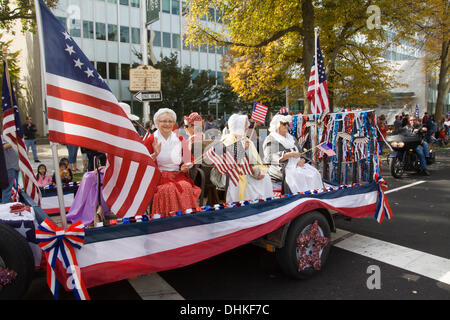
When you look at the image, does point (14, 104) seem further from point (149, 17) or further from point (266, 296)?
point (149, 17)

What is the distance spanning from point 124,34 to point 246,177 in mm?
30154

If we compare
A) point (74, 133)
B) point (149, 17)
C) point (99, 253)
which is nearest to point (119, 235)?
point (99, 253)

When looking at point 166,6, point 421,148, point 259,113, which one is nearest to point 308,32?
point 421,148

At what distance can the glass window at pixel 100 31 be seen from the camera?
2978cm

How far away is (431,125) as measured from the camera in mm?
17688

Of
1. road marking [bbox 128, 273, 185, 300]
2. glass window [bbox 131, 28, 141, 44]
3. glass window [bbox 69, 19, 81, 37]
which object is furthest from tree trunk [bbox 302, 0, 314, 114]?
glass window [bbox 131, 28, 141, 44]

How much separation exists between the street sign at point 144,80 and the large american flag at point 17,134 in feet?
19.1

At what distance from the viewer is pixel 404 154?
1086cm

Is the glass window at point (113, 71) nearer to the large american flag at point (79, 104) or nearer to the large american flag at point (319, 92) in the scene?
the large american flag at point (319, 92)

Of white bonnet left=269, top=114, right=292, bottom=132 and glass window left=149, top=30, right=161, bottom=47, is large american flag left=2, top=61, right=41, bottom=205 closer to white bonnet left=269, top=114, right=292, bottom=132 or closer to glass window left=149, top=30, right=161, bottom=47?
white bonnet left=269, top=114, right=292, bottom=132

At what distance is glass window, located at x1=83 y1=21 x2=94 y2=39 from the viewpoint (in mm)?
29141

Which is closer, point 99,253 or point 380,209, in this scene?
point 99,253

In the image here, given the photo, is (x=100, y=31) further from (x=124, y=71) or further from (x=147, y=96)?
(x=147, y=96)

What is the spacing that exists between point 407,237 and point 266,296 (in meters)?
2.90
